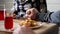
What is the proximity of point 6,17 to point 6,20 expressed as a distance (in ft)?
0.06

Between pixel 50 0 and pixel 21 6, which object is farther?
pixel 50 0

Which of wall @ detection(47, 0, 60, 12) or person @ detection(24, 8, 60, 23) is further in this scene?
wall @ detection(47, 0, 60, 12)

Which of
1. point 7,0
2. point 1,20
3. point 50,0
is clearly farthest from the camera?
point 7,0

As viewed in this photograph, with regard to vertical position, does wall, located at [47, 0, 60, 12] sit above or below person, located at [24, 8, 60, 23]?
above

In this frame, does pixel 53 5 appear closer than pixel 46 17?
No

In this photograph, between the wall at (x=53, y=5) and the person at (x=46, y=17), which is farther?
the wall at (x=53, y=5)

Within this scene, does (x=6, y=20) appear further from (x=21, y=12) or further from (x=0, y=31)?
(x=21, y=12)

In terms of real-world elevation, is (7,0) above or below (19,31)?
above

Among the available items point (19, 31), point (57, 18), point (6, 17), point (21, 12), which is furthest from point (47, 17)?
point (19, 31)

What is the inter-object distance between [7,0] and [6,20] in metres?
1.28

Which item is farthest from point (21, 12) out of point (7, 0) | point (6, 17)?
point (7, 0)

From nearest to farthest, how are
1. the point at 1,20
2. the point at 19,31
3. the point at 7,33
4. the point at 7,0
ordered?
the point at 19,31
the point at 7,33
the point at 1,20
the point at 7,0

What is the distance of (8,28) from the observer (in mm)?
880

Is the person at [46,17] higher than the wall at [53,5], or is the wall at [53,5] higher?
the wall at [53,5]
